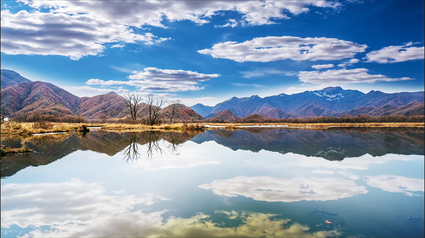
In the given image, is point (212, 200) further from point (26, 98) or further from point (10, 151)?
point (26, 98)

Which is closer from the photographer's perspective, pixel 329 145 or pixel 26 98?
pixel 329 145

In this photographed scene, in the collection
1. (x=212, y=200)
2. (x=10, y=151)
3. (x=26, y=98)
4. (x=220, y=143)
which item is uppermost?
(x=26, y=98)

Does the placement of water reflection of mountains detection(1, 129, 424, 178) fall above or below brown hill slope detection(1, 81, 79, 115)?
below

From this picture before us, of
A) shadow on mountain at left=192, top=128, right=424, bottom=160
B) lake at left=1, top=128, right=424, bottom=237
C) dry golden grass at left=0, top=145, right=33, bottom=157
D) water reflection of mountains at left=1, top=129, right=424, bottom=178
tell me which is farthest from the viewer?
shadow on mountain at left=192, top=128, right=424, bottom=160

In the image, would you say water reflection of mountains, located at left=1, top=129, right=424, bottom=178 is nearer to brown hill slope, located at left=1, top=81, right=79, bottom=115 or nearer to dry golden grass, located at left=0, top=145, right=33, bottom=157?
dry golden grass, located at left=0, top=145, right=33, bottom=157

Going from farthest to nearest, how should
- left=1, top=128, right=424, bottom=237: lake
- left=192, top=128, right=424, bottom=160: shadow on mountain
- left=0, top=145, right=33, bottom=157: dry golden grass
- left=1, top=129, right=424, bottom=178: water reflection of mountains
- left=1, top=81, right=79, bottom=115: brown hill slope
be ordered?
left=1, top=81, right=79, bottom=115: brown hill slope
left=192, top=128, right=424, bottom=160: shadow on mountain
left=0, top=145, right=33, bottom=157: dry golden grass
left=1, top=129, right=424, bottom=178: water reflection of mountains
left=1, top=128, right=424, bottom=237: lake

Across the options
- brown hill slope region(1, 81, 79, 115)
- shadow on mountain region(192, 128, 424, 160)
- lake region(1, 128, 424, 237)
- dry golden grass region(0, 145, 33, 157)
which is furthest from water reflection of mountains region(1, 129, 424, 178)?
brown hill slope region(1, 81, 79, 115)

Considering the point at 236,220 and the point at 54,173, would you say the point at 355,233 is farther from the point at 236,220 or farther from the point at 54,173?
the point at 54,173

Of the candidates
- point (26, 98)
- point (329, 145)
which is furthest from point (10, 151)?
point (26, 98)

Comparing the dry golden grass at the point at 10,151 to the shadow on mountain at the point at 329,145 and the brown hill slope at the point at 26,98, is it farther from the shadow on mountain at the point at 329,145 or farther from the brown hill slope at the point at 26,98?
the brown hill slope at the point at 26,98

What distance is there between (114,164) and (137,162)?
115cm

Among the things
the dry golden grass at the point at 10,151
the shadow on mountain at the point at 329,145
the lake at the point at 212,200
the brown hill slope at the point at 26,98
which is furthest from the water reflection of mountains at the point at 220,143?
the brown hill slope at the point at 26,98

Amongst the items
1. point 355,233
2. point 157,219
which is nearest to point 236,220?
point 157,219

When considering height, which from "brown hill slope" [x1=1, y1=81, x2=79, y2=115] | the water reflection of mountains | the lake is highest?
"brown hill slope" [x1=1, y1=81, x2=79, y2=115]
